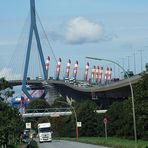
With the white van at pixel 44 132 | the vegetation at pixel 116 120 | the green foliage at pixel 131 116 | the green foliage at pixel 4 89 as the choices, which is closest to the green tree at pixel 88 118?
the vegetation at pixel 116 120

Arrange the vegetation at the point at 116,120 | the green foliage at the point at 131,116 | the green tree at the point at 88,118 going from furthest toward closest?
the green tree at the point at 88,118, the vegetation at the point at 116,120, the green foliage at the point at 131,116

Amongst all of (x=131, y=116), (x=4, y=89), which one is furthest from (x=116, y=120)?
(x=4, y=89)

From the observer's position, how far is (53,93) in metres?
176

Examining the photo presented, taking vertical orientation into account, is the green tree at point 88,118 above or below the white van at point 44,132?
above

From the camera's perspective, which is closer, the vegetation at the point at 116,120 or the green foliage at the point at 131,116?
the green foliage at the point at 131,116

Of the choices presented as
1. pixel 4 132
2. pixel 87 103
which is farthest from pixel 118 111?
pixel 4 132

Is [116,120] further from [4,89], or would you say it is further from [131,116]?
[4,89]

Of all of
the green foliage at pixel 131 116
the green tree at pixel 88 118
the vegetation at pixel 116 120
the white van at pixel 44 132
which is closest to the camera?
the green foliage at pixel 131 116

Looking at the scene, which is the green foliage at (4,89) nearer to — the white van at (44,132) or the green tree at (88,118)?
the white van at (44,132)

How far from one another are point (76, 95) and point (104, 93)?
3452cm

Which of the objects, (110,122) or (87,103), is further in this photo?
(87,103)

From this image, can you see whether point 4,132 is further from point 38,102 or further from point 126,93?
point 38,102

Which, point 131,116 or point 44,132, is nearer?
point 131,116

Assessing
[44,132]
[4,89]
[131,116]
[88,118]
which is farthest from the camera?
[88,118]
